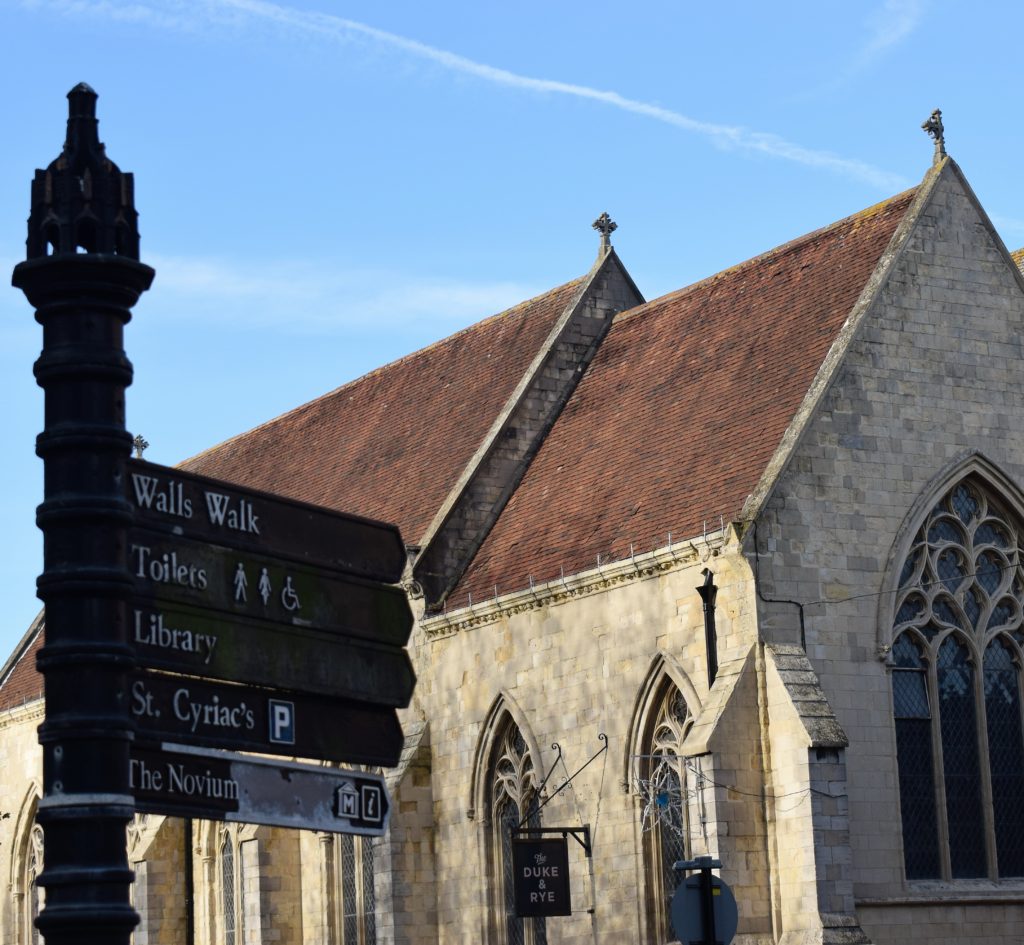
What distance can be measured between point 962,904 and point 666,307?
10826 mm

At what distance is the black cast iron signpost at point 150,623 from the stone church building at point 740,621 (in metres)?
12.6

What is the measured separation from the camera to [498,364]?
103 ft

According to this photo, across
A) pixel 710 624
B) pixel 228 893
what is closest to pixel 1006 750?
pixel 710 624

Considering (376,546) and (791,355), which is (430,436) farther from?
(376,546)

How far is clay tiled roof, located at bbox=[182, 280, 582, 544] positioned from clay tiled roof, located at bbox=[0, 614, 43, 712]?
5.57 m

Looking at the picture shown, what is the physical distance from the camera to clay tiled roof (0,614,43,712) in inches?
1458

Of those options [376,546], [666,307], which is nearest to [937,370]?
[666,307]

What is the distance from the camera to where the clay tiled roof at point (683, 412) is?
23.6 metres

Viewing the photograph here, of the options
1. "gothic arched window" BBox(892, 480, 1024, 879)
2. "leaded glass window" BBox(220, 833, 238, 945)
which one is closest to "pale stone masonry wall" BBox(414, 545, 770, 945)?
"gothic arched window" BBox(892, 480, 1024, 879)

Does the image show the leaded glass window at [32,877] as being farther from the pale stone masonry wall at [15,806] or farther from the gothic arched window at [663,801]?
the gothic arched window at [663,801]

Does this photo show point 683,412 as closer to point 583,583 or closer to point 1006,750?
point 583,583

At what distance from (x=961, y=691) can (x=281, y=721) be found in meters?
16.3

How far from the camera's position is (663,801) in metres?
23.2

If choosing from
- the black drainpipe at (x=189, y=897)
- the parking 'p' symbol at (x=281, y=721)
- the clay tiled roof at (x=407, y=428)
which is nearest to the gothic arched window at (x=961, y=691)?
the clay tiled roof at (x=407, y=428)
